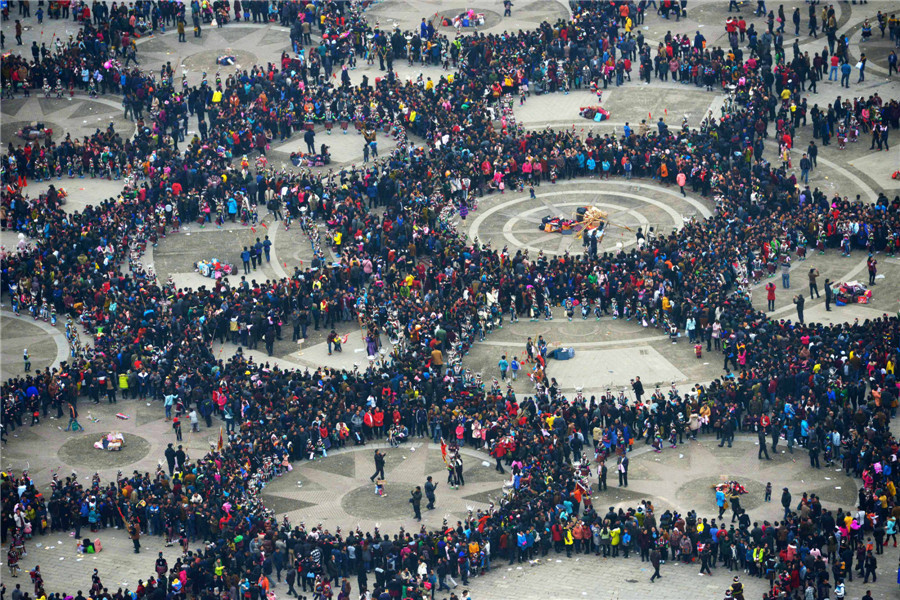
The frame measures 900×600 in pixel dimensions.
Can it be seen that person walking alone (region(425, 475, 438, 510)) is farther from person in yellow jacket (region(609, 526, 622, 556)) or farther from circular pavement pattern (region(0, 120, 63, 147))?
circular pavement pattern (region(0, 120, 63, 147))

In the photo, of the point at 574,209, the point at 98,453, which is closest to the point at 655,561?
the point at 98,453

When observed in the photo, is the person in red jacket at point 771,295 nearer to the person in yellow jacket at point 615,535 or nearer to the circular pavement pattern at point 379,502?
the person in yellow jacket at point 615,535

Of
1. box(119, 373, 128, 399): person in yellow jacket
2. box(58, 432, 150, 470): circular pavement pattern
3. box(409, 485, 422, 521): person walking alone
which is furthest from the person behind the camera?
box(119, 373, 128, 399): person in yellow jacket

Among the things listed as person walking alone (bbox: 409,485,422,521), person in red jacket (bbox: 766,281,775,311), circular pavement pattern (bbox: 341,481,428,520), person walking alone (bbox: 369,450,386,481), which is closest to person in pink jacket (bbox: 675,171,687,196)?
person in red jacket (bbox: 766,281,775,311)

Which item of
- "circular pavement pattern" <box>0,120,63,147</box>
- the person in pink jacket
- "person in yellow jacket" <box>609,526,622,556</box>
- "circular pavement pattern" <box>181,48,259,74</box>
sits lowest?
"person in yellow jacket" <box>609,526,622,556</box>

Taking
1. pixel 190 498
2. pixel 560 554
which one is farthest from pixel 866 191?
pixel 190 498

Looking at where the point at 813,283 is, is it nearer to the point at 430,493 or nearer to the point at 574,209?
the point at 574,209

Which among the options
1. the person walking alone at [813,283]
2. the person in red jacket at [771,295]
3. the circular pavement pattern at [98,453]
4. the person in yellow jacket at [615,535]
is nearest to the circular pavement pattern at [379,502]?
the person in yellow jacket at [615,535]
